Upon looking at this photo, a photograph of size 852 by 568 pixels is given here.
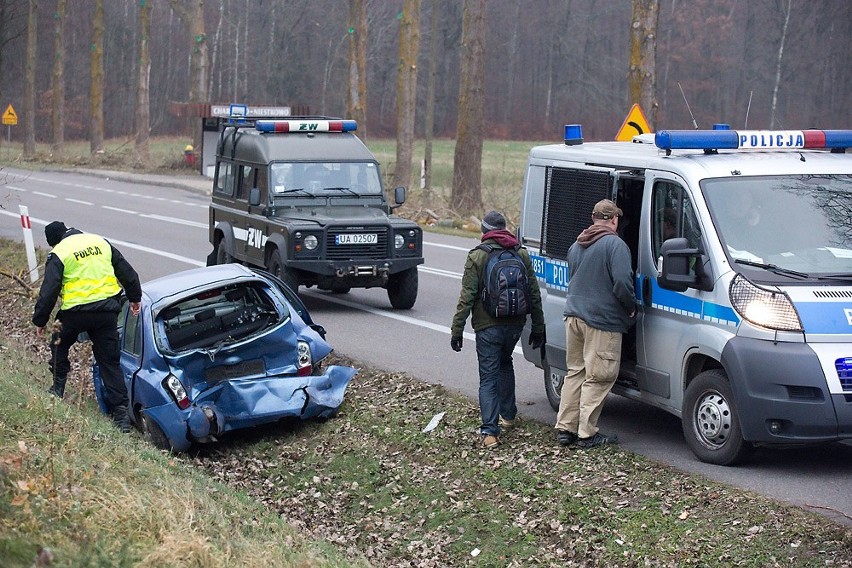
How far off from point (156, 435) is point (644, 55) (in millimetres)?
12386

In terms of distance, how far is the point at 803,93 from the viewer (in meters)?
57.1

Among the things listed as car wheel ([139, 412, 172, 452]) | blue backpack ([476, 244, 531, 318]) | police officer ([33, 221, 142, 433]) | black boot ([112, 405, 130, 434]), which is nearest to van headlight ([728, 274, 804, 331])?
blue backpack ([476, 244, 531, 318])

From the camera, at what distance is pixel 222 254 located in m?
17.0

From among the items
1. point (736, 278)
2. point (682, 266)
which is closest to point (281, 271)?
point (682, 266)

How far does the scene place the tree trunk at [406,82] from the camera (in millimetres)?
32094

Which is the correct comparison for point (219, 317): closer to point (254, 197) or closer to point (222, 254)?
point (254, 197)

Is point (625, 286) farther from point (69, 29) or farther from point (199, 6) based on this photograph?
point (69, 29)

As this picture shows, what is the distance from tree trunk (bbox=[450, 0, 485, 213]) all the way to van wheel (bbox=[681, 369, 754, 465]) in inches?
807

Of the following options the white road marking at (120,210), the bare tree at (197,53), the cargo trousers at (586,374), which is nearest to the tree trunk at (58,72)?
the bare tree at (197,53)

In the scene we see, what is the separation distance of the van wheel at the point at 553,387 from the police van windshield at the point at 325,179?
6509mm

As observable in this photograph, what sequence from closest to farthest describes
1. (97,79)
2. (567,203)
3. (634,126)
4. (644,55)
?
(567,203) < (634,126) < (644,55) < (97,79)

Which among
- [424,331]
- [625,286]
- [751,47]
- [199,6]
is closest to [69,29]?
[199,6]

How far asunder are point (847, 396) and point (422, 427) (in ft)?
12.3

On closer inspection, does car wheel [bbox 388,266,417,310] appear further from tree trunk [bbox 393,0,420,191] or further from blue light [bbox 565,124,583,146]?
tree trunk [bbox 393,0,420,191]
